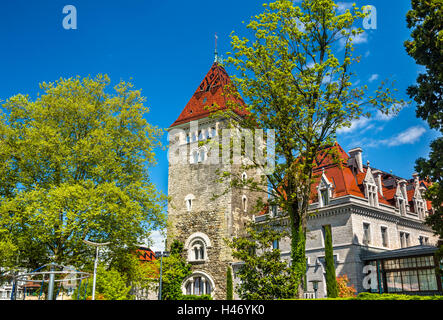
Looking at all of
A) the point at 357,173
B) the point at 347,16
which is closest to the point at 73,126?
the point at 347,16

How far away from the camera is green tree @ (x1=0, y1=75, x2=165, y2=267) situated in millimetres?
21234

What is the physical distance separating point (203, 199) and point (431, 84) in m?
27.8

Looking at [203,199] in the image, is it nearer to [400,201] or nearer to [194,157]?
[194,157]

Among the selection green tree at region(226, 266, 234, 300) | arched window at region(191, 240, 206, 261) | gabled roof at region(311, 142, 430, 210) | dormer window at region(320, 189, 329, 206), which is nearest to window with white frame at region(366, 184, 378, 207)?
gabled roof at region(311, 142, 430, 210)

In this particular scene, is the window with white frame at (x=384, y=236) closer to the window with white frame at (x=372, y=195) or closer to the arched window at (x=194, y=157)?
the window with white frame at (x=372, y=195)

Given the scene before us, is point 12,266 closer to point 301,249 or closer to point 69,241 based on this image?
point 69,241

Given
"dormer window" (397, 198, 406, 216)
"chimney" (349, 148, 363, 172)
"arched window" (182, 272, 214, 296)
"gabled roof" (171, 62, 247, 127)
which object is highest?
"gabled roof" (171, 62, 247, 127)

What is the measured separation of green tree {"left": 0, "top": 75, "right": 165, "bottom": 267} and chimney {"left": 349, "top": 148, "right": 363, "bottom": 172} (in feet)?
68.4

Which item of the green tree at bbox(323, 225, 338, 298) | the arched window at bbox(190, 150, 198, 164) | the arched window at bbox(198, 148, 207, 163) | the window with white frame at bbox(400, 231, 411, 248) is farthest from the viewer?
the arched window at bbox(190, 150, 198, 164)

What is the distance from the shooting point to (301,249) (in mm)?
19922

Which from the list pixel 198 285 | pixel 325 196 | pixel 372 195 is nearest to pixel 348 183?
pixel 372 195

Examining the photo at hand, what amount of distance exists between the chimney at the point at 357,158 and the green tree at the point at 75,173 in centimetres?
2086

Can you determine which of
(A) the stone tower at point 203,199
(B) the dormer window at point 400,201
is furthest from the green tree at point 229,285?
(B) the dormer window at point 400,201

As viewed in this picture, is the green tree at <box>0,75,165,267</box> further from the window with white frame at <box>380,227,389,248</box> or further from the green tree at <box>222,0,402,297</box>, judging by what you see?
Result: the window with white frame at <box>380,227,389,248</box>
